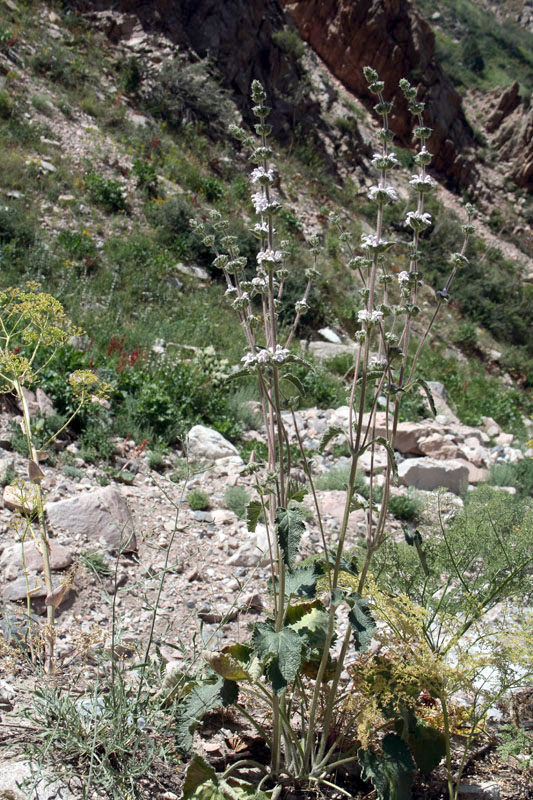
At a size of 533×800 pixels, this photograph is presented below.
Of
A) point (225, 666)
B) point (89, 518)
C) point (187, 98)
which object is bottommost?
point (89, 518)

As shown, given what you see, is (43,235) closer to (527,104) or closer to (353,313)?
(353,313)

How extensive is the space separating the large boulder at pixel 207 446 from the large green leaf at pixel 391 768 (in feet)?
10.8

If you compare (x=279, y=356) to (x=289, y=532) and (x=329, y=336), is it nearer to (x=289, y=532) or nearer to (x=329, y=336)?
(x=289, y=532)

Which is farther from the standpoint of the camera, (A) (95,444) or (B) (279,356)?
(A) (95,444)

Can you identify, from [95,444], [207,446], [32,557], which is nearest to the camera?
[32,557]

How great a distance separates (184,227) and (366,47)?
596 inches

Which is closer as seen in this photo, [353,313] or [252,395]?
[252,395]

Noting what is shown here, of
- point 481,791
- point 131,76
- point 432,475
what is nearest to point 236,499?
point 432,475

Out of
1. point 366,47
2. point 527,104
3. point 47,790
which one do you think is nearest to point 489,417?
point 47,790

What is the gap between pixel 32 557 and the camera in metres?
2.77

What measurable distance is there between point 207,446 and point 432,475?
2.21 meters

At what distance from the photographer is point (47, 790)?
1.58 metres

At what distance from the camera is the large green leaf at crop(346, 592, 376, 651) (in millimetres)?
1556

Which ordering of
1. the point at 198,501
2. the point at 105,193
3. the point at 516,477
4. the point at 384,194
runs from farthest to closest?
1. the point at 105,193
2. the point at 516,477
3. the point at 198,501
4. the point at 384,194
